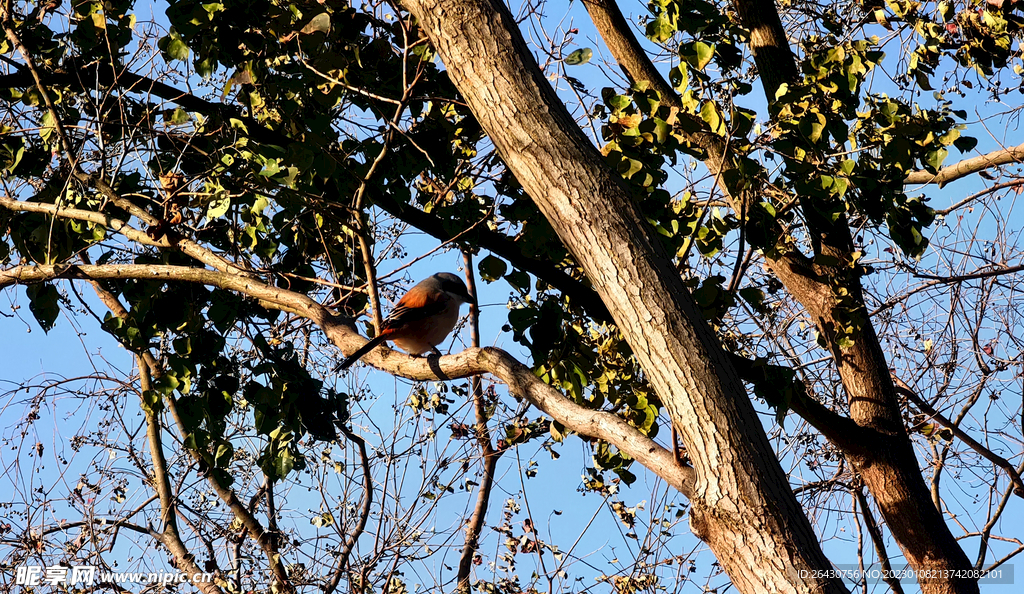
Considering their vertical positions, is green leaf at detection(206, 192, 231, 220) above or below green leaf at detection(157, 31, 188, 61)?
below

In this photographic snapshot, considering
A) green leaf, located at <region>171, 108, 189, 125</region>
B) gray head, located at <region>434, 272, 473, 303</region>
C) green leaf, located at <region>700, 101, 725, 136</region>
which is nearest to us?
green leaf, located at <region>700, 101, 725, 136</region>

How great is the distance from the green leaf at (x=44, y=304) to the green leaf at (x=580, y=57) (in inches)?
120

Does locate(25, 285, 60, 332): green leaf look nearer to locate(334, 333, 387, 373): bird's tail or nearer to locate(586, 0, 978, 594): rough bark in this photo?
locate(334, 333, 387, 373): bird's tail

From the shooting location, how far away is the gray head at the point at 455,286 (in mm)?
5549

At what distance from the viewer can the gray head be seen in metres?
5.55

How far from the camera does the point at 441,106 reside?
13.7 ft

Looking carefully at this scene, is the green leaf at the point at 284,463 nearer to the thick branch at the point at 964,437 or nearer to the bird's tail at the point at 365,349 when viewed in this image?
the bird's tail at the point at 365,349

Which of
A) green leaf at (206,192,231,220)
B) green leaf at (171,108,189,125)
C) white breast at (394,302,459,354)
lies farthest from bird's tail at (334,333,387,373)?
green leaf at (171,108,189,125)

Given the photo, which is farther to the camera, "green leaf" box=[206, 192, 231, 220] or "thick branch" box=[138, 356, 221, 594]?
"thick branch" box=[138, 356, 221, 594]

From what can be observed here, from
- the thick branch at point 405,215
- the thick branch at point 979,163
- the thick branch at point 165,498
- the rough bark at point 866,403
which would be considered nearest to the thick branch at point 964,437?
the rough bark at point 866,403

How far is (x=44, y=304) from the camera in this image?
14.2 feet

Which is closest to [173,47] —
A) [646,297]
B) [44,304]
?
[44,304]

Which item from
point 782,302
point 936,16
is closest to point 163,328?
point 782,302

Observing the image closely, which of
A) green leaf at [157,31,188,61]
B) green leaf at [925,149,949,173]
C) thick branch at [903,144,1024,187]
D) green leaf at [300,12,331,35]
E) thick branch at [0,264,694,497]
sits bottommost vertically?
thick branch at [0,264,694,497]
